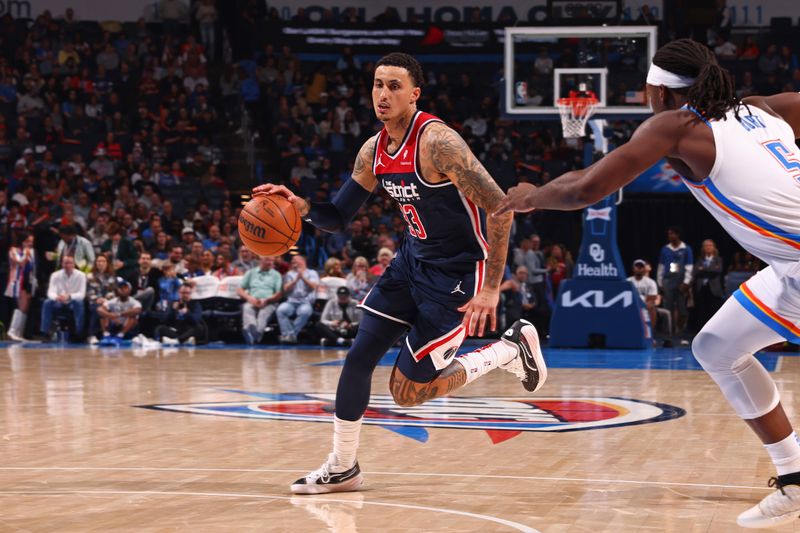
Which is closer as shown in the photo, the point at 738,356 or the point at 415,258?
the point at 738,356

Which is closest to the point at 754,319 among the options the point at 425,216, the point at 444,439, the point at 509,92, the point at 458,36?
the point at 425,216

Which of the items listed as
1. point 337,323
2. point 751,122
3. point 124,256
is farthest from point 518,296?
point 751,122

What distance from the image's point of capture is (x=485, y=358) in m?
6.32

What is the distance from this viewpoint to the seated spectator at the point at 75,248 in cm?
1741

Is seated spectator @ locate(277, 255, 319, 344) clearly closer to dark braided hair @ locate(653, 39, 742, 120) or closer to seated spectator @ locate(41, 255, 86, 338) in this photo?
seated spectator @ locate(41, 255, 86, 338)

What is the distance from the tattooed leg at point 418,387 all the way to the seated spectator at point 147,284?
11564mm

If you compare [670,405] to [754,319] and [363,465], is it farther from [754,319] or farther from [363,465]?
[754,319]

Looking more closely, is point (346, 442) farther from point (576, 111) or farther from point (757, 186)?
point (576, 111)

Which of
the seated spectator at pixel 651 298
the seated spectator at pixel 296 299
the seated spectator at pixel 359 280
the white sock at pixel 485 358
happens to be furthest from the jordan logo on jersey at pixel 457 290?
the seated spectator at pixel 651 298

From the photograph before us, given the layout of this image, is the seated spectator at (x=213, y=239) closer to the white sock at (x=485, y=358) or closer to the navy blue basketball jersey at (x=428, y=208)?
the white sock at (x=485, y=358)

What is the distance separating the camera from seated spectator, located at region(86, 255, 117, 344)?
16944 millimetres

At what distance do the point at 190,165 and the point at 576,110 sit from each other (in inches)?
379

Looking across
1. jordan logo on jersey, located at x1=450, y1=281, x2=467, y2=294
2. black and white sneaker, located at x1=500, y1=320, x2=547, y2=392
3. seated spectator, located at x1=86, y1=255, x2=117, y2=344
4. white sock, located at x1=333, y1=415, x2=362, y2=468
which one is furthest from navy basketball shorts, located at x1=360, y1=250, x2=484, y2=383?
seated spectator, located at x1=86, y1=255, x2=117, y2=344

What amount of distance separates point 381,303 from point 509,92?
9.53m
